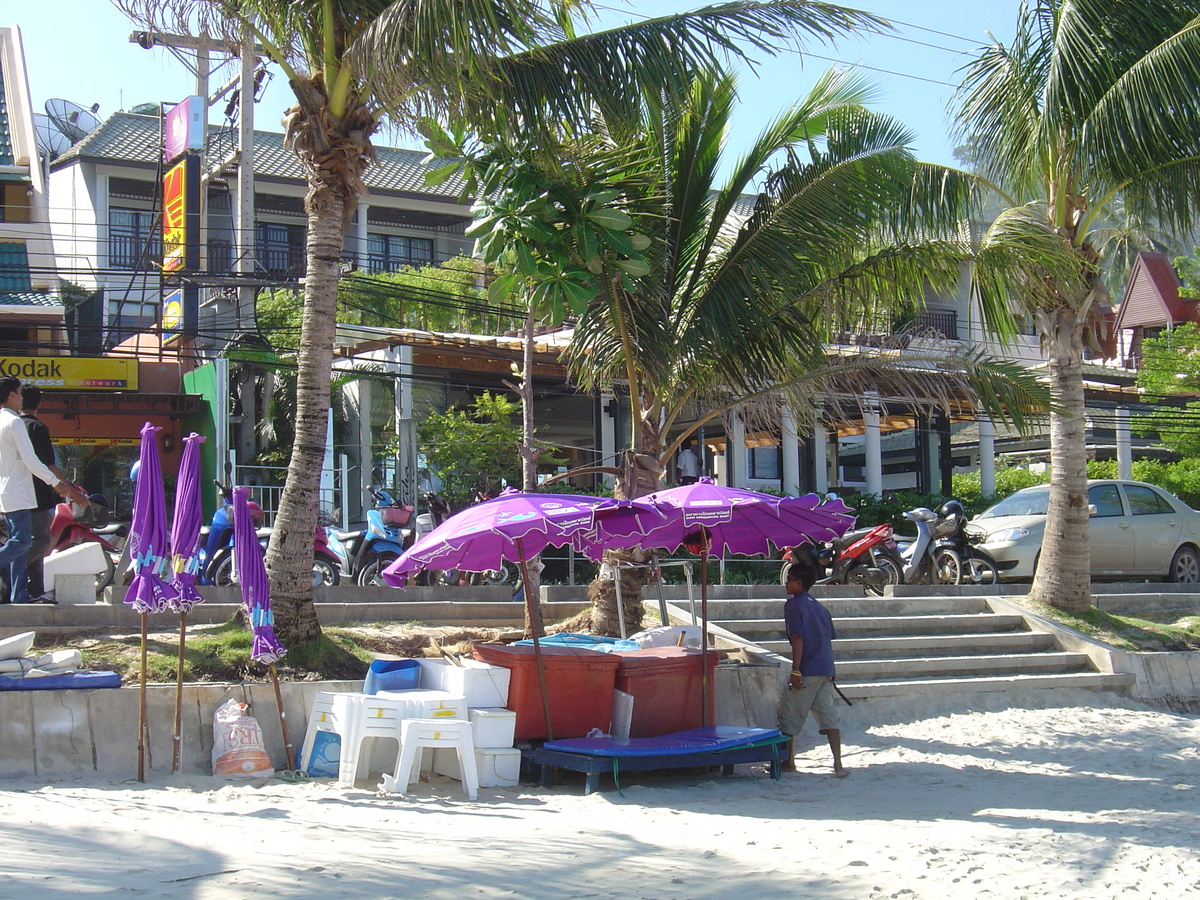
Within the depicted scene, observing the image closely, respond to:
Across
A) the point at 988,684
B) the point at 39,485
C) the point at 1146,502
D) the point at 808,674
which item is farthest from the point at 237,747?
the point at 1146,502

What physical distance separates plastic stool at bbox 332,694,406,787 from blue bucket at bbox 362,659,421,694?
0.54 metres

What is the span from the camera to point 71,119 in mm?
33281

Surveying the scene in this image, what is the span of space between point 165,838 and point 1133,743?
8.15 m

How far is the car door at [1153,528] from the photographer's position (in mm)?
16141

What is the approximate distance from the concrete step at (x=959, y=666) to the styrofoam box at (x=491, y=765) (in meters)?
4.15

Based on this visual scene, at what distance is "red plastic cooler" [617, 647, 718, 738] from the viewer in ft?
27.9

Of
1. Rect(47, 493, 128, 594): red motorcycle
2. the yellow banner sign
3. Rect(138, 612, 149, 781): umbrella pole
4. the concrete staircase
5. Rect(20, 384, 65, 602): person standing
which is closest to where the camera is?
Rect(138, 612, 149, 781): umbrella pole

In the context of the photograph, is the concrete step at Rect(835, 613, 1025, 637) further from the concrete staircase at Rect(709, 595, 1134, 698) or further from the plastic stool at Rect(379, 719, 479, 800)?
the plastic stool at Rect(379, 719, 479, 800)

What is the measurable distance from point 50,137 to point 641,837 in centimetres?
3357

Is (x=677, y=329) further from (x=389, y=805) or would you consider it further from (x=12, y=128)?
(x=12, y=128)

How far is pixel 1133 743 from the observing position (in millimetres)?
9914

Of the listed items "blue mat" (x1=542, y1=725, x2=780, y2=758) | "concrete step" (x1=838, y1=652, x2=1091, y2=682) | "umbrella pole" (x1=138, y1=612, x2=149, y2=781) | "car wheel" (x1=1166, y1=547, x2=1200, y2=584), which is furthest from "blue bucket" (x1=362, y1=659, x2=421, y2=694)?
"car wheel" (x1=1166, y1=547, x2=1200, y2=584)

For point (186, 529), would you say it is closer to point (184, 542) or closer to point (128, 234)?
point (184, 542)

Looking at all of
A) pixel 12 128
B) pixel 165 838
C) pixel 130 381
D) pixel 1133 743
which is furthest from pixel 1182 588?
pixel 12 128
